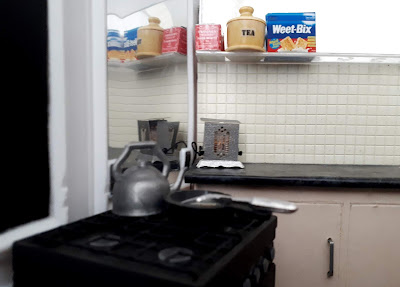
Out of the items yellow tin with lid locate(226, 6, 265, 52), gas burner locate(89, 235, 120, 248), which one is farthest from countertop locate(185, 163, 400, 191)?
gas burner locate(89, 235, 120, 248)

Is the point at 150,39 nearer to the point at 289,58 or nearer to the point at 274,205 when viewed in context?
the point at 289,58

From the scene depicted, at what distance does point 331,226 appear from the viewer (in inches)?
70.6

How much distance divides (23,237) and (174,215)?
0.39m

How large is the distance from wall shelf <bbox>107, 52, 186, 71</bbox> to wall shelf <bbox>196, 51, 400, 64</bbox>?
0.12 m

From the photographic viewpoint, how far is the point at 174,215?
3.25 feet

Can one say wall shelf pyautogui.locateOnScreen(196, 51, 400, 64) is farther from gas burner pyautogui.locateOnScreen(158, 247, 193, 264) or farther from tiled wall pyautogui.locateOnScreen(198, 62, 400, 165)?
gas burner pyautogui.locateOnScreen(158, 247, 193, 264)

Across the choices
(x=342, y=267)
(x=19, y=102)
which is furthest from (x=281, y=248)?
(x=19, y=102)

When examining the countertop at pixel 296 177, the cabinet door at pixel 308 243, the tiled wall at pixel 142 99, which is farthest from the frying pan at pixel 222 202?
the cabinet door at pixel 308 243

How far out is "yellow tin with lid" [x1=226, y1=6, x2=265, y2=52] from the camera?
1.99 meters

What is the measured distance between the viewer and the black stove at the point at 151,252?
71cm

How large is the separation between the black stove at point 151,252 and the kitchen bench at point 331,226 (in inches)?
29.0

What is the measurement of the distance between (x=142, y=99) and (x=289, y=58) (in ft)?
3.35

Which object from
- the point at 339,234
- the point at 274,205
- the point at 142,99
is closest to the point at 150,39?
the point at 142,99

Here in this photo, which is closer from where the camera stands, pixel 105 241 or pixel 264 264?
pixel 105 241
